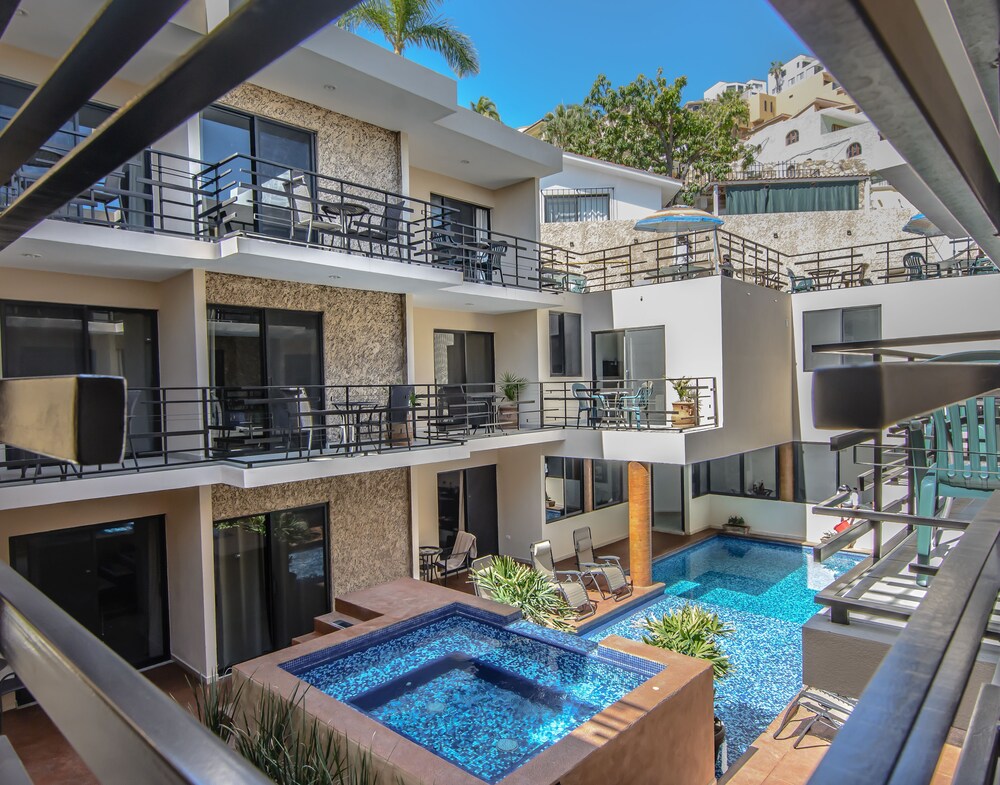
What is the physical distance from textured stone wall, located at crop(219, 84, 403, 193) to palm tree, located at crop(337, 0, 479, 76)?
9096 mm

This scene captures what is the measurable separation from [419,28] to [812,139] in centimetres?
3839

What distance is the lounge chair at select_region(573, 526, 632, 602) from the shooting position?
45.4 ft

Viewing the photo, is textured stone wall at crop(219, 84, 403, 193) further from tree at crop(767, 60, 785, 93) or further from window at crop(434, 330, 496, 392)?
tree at crop(767, 60, 785, 93)

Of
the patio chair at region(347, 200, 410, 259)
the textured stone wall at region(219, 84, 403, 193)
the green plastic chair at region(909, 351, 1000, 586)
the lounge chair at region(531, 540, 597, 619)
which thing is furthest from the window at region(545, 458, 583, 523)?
the green plastic chair at region(909, 351, 1000, 586)

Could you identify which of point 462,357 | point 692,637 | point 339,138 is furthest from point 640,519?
point 339,138

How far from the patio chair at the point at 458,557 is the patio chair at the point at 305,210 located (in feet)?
24.4

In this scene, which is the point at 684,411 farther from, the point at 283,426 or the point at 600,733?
the point at 600,733

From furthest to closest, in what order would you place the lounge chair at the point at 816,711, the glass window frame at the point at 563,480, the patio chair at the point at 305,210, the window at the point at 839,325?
the window at the point at 839,325, the glass window frame at the point at 563,480, the patio chair at the point at 305,210, the lounge chair at the point at 816,711

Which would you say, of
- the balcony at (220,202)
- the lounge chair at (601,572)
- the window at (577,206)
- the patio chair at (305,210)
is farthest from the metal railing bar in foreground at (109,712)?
the window at (577,206)

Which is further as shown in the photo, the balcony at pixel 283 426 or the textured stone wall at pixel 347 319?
the textured stone wall at pixel 347 319

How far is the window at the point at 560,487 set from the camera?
669 inches

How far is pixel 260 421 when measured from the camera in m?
10.9

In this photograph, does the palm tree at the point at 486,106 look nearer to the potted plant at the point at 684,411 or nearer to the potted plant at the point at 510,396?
the potted plant at the point at 510,396

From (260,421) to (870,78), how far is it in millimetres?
11201
